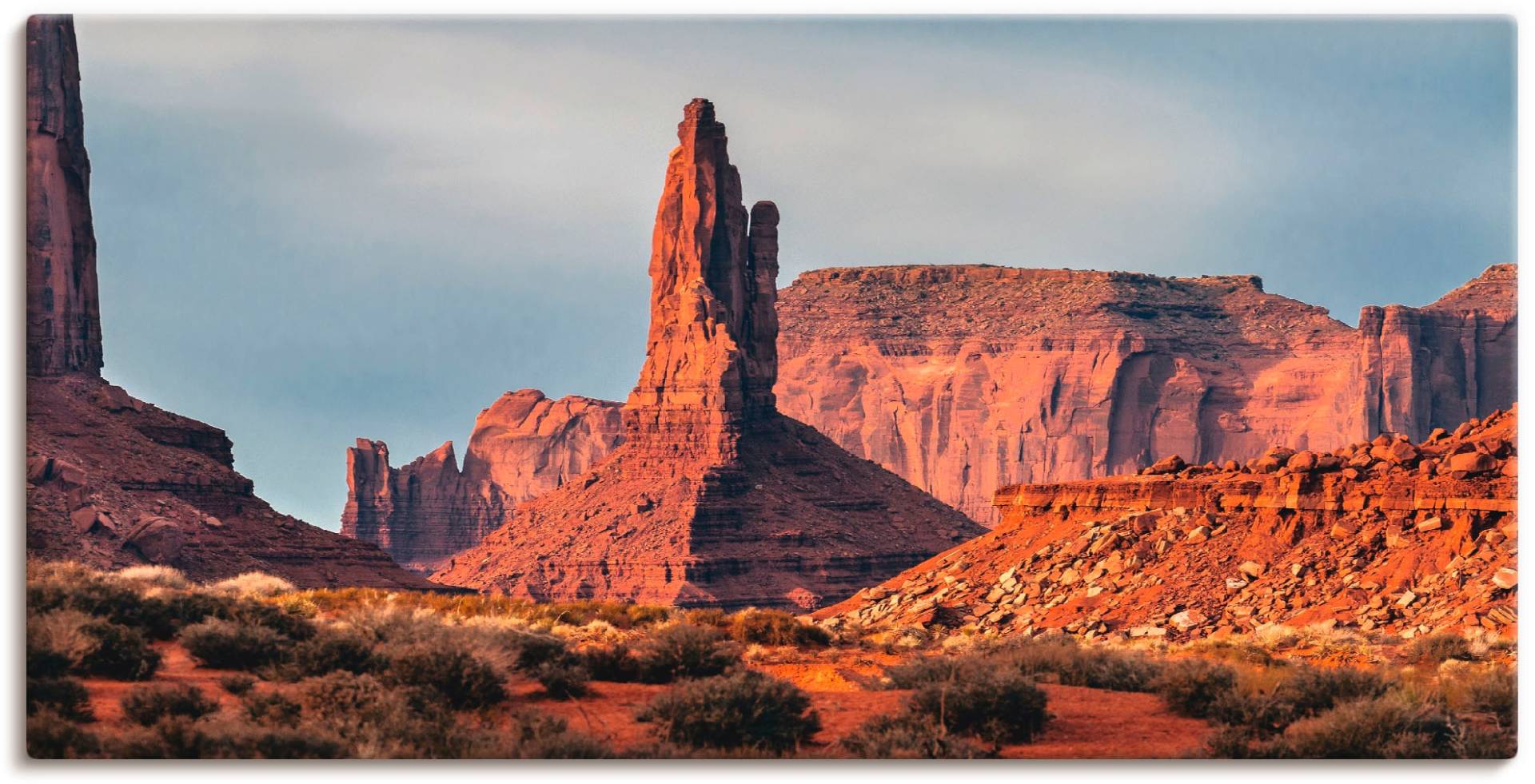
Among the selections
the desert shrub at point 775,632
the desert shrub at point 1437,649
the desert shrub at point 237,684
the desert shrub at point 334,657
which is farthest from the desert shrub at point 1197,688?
the desert shrub at point 237,684

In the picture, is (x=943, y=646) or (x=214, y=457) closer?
(x=943, y=646)

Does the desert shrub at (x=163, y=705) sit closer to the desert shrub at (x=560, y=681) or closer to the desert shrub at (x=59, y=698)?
the desert shrub at (x=59, y=698)

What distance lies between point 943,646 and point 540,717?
14.4 metres

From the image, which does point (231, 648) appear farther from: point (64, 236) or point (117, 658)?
point (64, 236)

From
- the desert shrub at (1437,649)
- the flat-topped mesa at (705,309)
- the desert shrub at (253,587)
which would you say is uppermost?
the flat-topped mesa at (705,309)

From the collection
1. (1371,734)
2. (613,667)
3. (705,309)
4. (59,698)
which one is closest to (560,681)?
(613,667)

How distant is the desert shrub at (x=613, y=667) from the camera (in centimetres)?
3206

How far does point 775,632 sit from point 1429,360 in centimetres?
16564

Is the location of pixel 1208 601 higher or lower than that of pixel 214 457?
lower

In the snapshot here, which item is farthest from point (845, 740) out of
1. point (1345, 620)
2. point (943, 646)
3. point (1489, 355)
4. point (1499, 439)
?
point (1489, 355)

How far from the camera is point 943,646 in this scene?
4134 cm

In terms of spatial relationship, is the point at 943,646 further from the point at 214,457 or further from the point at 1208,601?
the point at 214,457

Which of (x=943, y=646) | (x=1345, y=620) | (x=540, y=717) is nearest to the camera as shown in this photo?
(x=540, y=717)

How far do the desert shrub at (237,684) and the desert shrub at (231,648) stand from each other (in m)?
1.02
